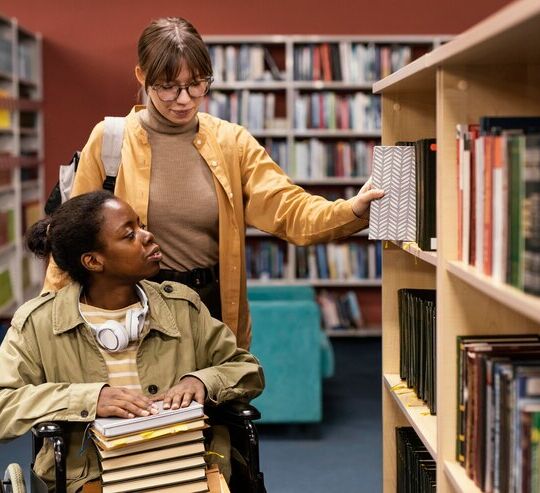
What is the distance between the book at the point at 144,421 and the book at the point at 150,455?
0.06 meters

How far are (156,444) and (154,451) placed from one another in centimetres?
2

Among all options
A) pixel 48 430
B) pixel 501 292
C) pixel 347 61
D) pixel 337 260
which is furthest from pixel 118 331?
pixel 347 61

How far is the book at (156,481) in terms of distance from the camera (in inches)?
79.3

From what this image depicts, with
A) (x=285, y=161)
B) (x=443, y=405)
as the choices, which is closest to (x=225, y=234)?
(x=443, y=405)

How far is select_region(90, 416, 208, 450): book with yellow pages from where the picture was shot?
1983 millimetres

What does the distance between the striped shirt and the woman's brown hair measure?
1.90 feet

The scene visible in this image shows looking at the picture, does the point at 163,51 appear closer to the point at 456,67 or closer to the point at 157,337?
the point at 157,337

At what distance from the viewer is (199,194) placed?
2.54 metres

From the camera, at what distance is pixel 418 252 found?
2055 mm

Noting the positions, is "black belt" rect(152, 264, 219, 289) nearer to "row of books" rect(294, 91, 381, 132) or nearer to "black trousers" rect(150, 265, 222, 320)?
"black trousers" rect(150, 265, 222, 320)

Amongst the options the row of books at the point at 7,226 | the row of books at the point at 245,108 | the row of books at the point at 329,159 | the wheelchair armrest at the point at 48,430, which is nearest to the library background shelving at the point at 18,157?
the row of books at the point at 7,226

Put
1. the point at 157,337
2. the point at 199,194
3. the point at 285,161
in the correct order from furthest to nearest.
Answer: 1. the point at 285,161
2. the point at 199,194
3. the point at 157,337

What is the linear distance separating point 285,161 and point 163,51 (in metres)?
4.39

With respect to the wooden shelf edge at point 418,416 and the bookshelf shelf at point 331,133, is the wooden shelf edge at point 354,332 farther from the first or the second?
the wooden shelf edge at point 418,416
